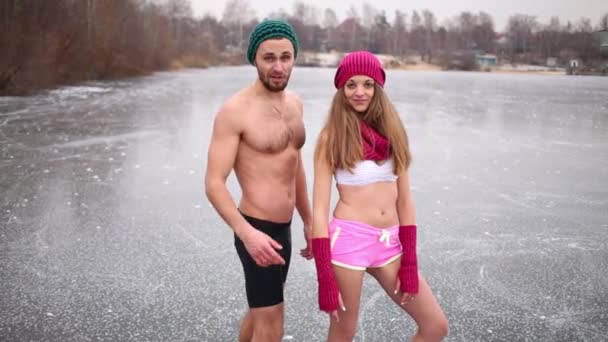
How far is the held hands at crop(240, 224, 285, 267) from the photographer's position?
2.22 metres

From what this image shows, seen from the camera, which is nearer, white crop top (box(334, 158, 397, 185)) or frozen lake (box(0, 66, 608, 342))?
white crop top (box(334, 158, 397, 185))

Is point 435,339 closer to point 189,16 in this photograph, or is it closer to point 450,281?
point 450,281

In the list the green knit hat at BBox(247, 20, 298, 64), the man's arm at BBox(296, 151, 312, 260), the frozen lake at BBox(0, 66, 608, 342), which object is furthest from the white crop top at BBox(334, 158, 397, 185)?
the frozen lake at BBox(0, 66, 608, 342)

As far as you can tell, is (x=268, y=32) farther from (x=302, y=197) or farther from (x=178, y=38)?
(x=178, y=38)

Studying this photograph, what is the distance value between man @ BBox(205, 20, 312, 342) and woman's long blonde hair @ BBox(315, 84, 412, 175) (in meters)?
0.25

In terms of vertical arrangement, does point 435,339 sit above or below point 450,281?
above

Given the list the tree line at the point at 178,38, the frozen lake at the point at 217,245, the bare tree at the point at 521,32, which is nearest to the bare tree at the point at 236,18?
the tree line at the point at 178,38

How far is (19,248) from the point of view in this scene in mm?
4453

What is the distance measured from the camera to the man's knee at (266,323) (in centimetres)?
241

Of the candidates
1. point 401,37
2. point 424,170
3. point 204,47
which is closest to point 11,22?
point 424,170

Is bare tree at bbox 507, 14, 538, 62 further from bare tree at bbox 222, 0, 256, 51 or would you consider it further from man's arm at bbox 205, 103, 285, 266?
man's arm at bbox 205, 103, 285, 266

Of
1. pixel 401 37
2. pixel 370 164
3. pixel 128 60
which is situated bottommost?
pixel 370 164

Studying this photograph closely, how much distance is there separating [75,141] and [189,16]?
285ft

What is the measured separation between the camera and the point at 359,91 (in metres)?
2.31
